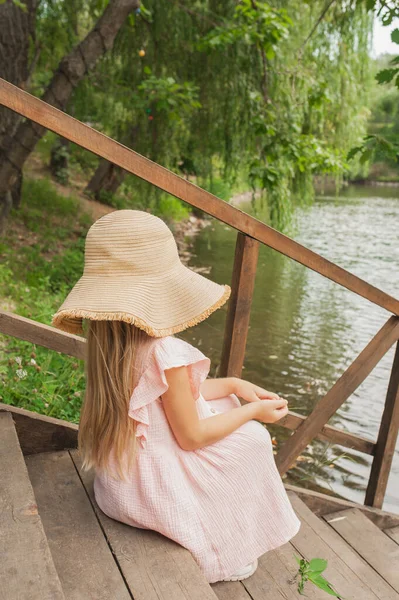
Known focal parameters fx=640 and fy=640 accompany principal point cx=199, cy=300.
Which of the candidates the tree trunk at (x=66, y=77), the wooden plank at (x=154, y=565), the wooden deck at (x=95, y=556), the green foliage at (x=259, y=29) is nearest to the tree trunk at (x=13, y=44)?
the tree trunk at (x=66, y=77)

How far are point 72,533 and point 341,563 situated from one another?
3.19 ft

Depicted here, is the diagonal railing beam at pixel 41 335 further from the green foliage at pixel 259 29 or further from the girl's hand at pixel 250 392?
the green foliage at pixel 259 29

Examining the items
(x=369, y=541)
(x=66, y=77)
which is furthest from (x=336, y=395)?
(x=66, y=77)

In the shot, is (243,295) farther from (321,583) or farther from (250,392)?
(321,583)

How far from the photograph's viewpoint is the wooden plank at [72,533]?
60.6 inches

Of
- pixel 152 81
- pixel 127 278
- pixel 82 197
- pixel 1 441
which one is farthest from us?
pixel 82 197

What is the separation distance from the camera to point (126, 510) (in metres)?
1.73

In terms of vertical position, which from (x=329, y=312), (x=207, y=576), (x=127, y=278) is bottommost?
(x=329, y=312)

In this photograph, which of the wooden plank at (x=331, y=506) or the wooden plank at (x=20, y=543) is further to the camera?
the wooden plank at (x=331, y=506)

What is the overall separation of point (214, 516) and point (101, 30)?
5.86m

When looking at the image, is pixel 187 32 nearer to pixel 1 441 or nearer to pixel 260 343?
pixel 260 343

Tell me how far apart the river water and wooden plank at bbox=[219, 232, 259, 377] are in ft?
6.49

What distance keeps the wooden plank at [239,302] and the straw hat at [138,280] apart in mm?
487

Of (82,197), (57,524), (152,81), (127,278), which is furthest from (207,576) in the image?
(82,197)
